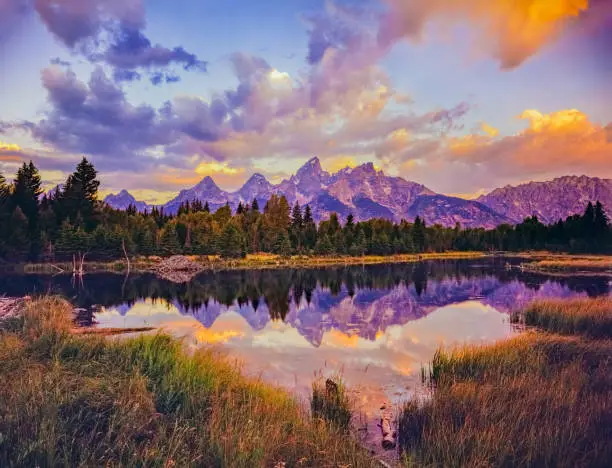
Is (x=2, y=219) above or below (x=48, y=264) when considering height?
above

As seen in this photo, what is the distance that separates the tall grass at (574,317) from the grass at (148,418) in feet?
50.7

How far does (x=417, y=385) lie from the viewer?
48.1 ft

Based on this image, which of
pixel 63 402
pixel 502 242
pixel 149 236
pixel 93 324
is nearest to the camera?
pixel 63 402

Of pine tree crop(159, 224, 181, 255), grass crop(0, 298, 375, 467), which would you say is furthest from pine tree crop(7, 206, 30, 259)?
grass crop(0, 298, 375, 467)

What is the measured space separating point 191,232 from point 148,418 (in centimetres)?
9998

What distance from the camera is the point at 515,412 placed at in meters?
9.27

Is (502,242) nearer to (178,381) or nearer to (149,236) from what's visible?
(149,236)

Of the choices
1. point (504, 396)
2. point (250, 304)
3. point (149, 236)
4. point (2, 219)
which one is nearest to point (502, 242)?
point (149, 236)

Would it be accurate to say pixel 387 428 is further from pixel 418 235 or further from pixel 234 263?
pixel 418 235

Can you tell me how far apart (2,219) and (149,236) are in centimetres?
2745

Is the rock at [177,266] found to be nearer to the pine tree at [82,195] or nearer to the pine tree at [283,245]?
the pine tree at [82,195]

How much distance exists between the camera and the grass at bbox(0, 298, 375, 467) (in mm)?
6980

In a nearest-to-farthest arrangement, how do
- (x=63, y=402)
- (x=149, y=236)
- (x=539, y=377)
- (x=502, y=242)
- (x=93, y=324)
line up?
1. (x=63, y=402)
2. (x=539, y=377)
3. (x=93, y=324)
4. (x=149, y=236)
5. (x=502, y=242)

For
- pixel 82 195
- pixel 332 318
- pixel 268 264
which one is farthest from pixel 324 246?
pixel 332 318
